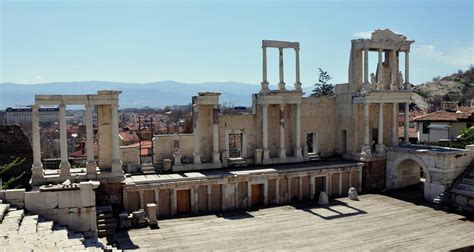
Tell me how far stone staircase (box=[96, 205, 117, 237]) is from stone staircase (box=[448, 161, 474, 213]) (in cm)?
1601

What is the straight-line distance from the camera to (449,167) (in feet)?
73.5

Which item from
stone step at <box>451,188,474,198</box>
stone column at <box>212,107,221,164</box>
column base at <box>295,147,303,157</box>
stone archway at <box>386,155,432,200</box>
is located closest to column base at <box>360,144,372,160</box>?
stone archway at <box>386,155,432,200</box>

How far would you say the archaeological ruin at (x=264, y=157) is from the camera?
64.4 ft

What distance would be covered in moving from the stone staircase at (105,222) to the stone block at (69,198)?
73.9 inches

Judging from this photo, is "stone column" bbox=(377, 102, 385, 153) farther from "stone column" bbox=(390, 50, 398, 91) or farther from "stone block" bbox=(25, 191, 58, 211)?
"stone block" bbox=(25, 191, 58, 211)

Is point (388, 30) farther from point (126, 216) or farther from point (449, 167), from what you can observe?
point (126, 216)

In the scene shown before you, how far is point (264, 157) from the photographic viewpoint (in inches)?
992

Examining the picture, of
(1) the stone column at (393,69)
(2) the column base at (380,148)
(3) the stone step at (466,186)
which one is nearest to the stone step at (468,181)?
(3) the stone step at (466,186)

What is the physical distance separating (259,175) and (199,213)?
360 cm

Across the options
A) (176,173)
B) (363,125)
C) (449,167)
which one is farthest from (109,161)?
(449,167)

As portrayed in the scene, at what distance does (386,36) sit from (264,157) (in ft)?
35.1

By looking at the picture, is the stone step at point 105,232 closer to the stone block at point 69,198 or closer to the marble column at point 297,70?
the stone block at point 69,198

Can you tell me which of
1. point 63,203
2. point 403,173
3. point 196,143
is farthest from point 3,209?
point 403,173

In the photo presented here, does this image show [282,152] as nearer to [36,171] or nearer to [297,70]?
[297,70]
